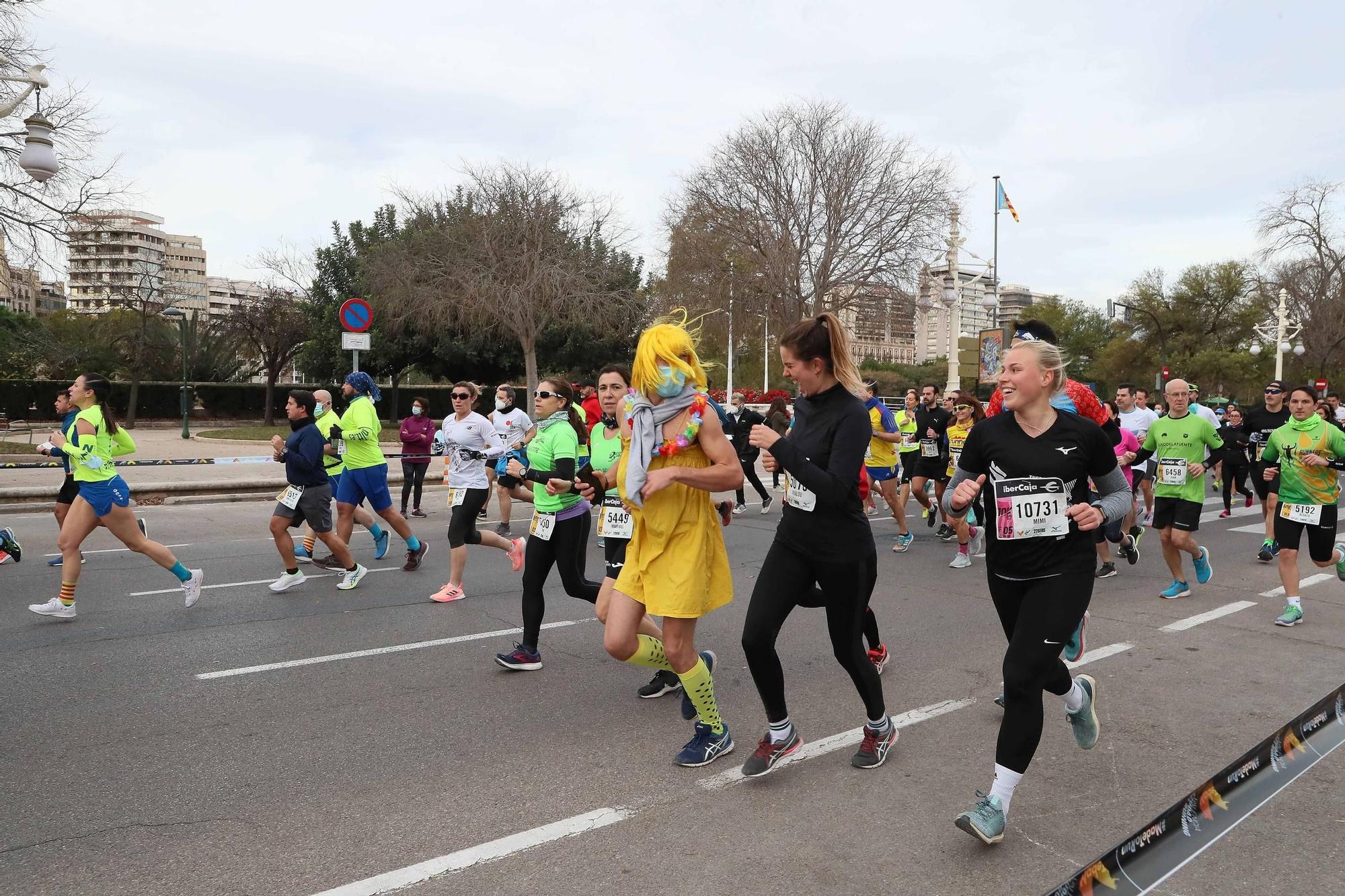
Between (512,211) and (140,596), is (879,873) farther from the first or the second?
(512,211)

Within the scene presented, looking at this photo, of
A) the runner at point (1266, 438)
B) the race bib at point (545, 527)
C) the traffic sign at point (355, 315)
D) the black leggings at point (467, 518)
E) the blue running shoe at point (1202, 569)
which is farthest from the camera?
the traffic sign at point (355, 315)

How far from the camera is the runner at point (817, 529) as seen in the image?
3.73 m

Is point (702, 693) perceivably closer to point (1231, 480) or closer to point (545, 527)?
point (545, 527)

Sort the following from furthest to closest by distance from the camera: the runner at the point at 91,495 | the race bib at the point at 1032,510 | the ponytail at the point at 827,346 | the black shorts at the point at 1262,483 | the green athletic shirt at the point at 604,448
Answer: the black shorts at the point at 1262,483 < the runner at the point at 91,495 < the green athletic shirt at the point at 604,448 < the ponytail at the point at 827,346 < the race bib at the point at 1032,510

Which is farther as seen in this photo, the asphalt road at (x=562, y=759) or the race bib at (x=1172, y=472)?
the race bib at (x=1172, y=472)

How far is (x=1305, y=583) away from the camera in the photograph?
8648 millimetres

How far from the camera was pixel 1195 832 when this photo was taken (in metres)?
2.56

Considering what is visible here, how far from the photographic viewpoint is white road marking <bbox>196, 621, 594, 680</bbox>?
5.59 meters

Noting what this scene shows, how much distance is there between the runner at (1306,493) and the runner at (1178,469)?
601 millimetres

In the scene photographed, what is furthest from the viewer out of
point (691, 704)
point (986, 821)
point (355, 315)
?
point (355, 315)

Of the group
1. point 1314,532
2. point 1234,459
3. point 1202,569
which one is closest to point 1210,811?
point 1314,532

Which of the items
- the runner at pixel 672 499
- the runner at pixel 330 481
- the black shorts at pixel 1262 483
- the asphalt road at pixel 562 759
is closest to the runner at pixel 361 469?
the runner at pixel 330 481

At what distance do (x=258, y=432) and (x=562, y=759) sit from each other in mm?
30473

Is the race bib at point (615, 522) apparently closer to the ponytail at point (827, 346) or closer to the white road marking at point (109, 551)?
the ponytail at point (827, 346)
